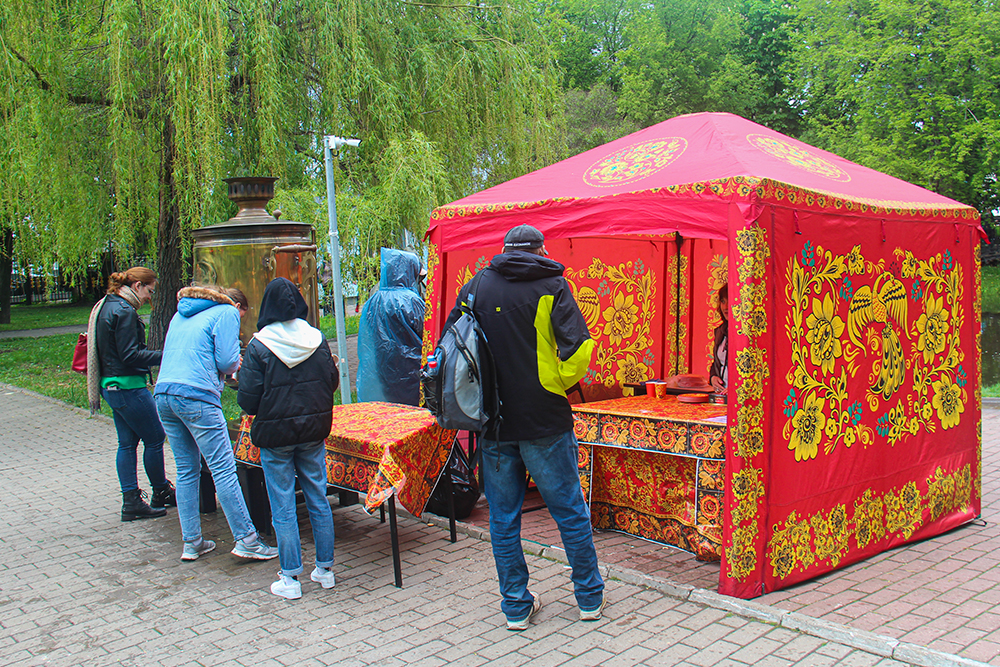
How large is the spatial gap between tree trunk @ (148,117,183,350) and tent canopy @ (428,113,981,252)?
6.27m

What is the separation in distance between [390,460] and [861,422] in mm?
2721

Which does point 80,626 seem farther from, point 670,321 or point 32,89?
point 32,89

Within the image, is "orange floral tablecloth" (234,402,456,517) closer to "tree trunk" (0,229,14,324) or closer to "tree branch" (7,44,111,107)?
"tree branch" (7,44,111,107)

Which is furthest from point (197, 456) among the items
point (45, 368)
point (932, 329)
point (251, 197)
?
point (45, 368)

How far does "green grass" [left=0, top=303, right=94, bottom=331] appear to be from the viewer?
27.8m

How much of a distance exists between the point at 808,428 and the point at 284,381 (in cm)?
281

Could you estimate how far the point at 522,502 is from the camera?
3.83 meters

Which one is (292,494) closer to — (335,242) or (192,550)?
(192,550)

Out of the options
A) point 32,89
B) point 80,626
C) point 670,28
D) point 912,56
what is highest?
point 670,28

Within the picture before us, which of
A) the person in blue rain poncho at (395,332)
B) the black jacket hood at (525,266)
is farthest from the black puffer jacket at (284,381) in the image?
the person in blue rain poncho at (395,332)

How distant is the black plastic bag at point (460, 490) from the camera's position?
18.0ft

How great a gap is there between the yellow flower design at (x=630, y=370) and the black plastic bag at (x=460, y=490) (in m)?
1.85

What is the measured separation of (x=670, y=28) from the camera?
33844 mm

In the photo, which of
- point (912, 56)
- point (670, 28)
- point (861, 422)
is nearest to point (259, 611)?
point (861, 422)
